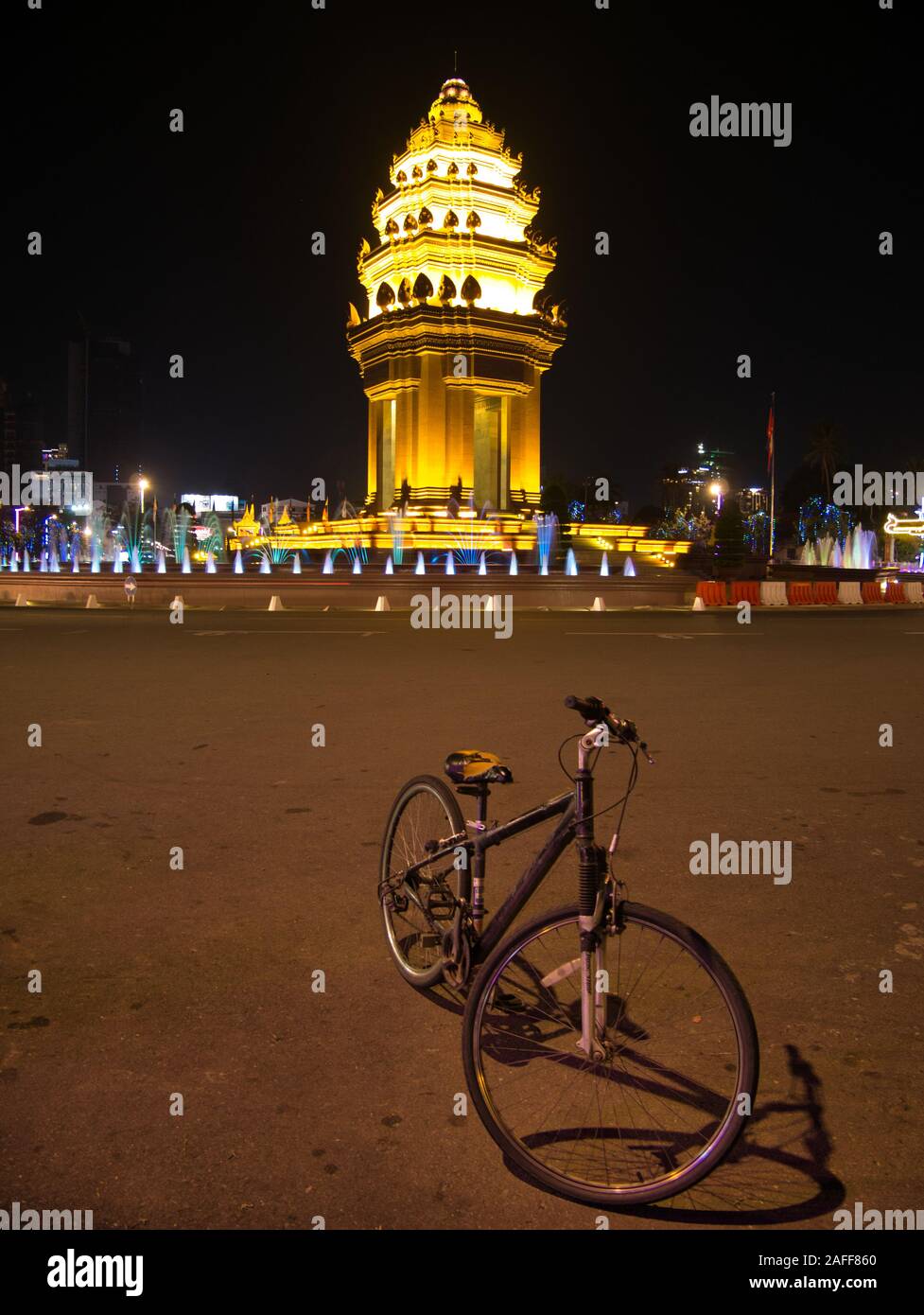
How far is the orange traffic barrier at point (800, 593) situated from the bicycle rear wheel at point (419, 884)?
3390 cm

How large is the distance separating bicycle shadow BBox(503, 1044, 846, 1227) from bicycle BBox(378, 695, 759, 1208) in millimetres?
86

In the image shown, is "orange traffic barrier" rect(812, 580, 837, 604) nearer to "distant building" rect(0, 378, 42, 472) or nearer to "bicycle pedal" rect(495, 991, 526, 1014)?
"bicycle pedal" rect(495, 991, 526, 1014)

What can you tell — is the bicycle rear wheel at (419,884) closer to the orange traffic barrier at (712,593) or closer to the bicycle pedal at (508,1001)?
the bicycle pedal at (508,1001)

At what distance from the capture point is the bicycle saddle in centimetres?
374

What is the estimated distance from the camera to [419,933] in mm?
4516

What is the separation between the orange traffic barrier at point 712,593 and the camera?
35312 mm

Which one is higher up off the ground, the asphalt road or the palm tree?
the palm tree

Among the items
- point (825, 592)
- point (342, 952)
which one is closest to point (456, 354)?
point (825, 592)

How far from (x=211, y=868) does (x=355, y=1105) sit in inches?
107

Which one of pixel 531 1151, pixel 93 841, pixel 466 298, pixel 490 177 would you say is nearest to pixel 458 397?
pixel 466 298

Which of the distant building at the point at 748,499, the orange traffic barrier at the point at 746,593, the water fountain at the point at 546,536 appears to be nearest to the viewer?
the orange traffic barrier at the point at 746,593

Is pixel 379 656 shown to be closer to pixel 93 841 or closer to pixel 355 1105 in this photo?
pixel 93 841

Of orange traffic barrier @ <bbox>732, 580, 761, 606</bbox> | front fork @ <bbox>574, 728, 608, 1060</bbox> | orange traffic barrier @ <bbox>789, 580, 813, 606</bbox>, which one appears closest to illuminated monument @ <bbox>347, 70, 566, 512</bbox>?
orange traffic barrier @ <bbox>732, 580, 761, 606</bbox>

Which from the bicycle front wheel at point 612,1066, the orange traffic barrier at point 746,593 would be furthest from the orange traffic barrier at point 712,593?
the bicycle front wheel at point 612,1066
